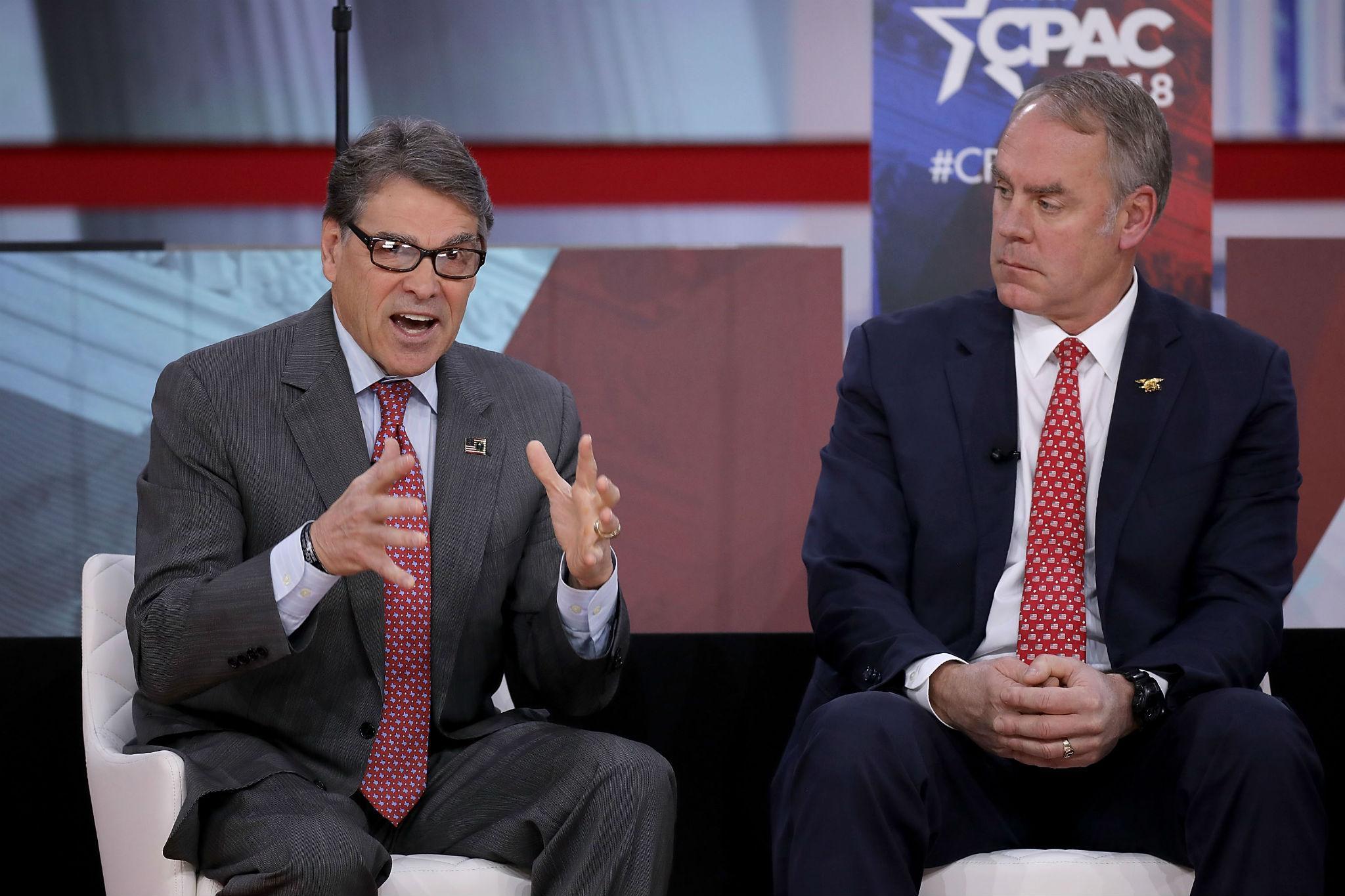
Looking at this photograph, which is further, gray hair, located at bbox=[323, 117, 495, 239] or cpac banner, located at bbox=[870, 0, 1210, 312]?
cpac banner, located at bbox=[870, 0, 1210, 312]

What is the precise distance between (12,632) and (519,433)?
49.2 inches

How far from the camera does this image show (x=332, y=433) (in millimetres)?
2037

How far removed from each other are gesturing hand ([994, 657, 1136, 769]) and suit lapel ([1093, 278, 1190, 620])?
259 mm

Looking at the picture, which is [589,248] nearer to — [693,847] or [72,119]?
[693,847]

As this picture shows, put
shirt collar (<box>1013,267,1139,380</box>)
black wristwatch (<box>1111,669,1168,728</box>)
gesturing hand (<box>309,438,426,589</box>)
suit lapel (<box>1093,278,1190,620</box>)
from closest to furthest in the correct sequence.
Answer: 1. gesturing hand (<box>309,438,426,589</box>)
2. black wristwatch (<box>1111,669,1168,728</box>)
3. suit lapel (<box>1093,278,1190,620</box>)
4. shirt collar (<box>1013,267,1139,380</box>)

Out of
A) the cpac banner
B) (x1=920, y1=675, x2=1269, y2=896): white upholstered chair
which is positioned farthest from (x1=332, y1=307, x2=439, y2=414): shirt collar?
the cpac banner

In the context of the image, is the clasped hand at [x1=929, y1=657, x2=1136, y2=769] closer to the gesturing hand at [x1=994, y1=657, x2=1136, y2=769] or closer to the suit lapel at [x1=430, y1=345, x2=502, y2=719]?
the gesturing hand at [x1=994, y1=657, x2=1136, y2=769]

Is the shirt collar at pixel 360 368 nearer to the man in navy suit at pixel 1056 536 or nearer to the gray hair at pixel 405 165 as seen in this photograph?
the gray hair at pixel 405 165

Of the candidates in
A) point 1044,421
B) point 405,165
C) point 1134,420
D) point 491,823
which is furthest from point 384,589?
point 1134,420

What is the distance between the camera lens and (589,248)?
9.26ft

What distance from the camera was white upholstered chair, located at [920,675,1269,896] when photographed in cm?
189

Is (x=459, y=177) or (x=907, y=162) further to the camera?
(x=907, y=162)

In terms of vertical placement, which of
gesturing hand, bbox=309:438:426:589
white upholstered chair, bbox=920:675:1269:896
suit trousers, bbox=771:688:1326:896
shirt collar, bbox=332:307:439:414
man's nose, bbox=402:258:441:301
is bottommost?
white upholstered chair, bbox=920:675:1269:896

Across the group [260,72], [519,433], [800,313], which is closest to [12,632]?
[519,433]
